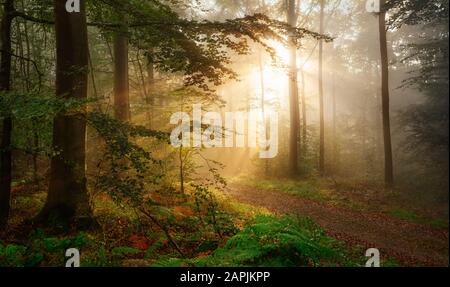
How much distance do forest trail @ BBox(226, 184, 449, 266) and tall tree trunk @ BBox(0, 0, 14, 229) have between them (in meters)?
8.58

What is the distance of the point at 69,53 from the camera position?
848 centimetres

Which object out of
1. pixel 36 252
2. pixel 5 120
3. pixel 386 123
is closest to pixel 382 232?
pixel 386 123

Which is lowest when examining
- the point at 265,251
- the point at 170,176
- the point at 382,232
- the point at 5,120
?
the point at 382,232

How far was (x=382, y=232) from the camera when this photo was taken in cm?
1156

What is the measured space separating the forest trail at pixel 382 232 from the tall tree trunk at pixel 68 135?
691 centimetres

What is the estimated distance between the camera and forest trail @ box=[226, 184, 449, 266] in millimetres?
9461

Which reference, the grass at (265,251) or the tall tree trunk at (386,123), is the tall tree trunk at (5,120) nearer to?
the grass at (265,251)

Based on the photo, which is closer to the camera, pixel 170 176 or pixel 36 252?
pixel 36 252

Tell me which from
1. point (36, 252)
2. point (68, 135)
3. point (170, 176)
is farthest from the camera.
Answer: point (170, 176)

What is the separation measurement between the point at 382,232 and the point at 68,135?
9.27m

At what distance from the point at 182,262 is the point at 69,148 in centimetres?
434

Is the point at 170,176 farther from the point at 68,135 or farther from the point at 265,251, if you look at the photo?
the point at 265,251
